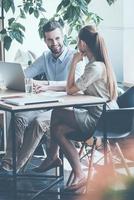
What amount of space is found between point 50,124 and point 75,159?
0.99 ft

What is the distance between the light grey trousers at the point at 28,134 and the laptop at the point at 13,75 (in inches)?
11.1

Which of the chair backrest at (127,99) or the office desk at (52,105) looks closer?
the office desk at (52,105)

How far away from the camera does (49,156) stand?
279 cm

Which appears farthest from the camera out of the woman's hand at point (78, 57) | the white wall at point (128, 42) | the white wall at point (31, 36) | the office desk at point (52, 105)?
the white wall at point (31, 36)

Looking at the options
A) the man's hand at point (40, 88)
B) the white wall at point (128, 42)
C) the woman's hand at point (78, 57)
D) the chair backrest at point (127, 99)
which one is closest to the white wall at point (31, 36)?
the white wall at point (128, 42)

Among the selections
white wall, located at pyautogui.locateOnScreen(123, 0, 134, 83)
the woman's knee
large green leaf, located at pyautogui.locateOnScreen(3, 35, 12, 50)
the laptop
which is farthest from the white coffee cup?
white wall, located at pyautogui.locateOnScreen(123, 0, 134, 83)

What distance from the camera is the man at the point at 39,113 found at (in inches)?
106

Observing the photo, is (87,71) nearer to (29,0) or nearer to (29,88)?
(29,88)

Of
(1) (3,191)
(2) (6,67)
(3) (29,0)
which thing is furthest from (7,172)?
(3) (29,0)

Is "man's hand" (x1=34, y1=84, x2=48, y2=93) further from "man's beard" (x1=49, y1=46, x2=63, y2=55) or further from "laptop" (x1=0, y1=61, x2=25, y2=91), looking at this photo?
"man's beard" (x1=49, y1=46, x2=63, y2=55)

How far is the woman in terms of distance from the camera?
7.80 feet

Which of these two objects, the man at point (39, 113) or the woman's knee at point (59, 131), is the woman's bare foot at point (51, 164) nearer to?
Result: the man at point (39, 113)

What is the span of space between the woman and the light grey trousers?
21 centimetres

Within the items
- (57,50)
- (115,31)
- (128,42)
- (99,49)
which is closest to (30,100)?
(99,49)
